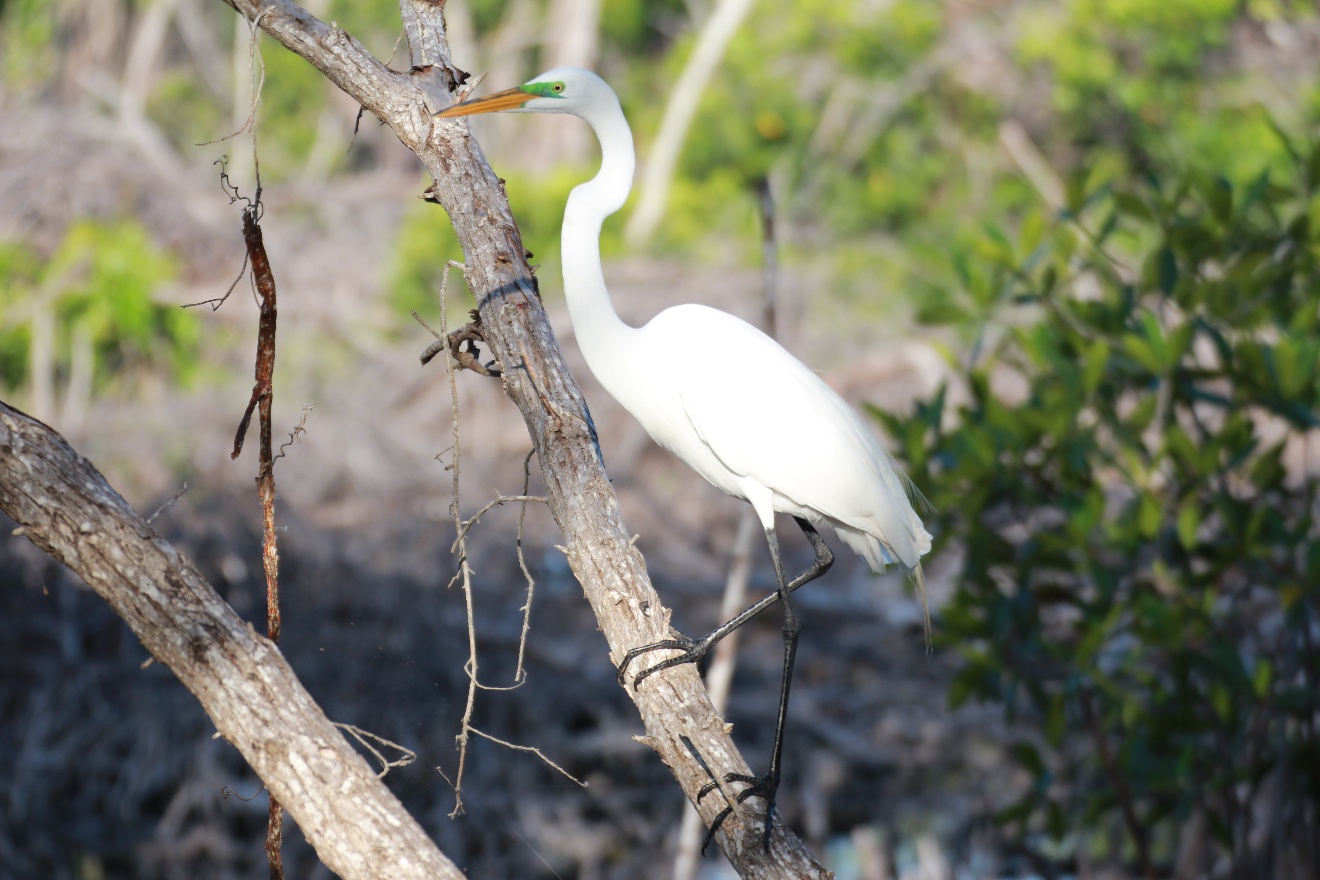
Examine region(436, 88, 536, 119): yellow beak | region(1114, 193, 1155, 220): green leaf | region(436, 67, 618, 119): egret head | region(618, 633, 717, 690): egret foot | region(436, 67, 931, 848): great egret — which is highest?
region(1114, 193, 1155, 220): green leaf

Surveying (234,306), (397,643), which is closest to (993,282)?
(397,643)

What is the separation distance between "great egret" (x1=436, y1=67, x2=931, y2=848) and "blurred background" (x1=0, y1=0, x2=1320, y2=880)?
0.70m

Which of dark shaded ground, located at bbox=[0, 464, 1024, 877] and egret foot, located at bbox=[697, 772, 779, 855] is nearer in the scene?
egret foot, located at bbox=[697, 772, 779, 855]

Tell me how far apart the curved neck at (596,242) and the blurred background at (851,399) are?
692 mm

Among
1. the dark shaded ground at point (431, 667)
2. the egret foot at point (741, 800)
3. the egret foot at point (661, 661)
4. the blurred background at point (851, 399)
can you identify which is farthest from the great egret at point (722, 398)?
the dark shaded ground at point (431, 667)

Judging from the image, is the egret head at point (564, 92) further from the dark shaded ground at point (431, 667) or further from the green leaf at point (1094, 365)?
the dark shaded ground at point (431, 667)

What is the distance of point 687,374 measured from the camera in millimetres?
2674

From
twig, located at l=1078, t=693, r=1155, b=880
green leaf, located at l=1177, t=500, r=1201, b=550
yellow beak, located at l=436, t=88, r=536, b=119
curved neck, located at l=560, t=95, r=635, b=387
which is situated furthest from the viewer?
twig, located at l=1078, t=693, r=1155, b=880

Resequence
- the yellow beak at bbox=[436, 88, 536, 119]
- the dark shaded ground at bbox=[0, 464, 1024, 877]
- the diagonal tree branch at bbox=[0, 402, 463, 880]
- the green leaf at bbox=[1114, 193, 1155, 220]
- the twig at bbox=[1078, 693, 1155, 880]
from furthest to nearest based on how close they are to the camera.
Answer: the dark shaded ground at bbox=[0, 464, 1024, 877]
the twig at bbox=[1078, 693, 1155, 880]
the green leaf at bbox=[1114, 193, 1155, 220]
the yellow beak at bbox=[436, 88, 536, 119]
the diagonal tree branch at bbox=[0, 402, 463, 880]

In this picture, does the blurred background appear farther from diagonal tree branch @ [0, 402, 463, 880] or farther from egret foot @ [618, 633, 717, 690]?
egret foot @ [618, 633, 717, 690]

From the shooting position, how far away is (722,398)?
2656 millimetres

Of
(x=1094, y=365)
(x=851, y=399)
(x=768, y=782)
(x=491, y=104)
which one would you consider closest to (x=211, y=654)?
(x=768, y=782)

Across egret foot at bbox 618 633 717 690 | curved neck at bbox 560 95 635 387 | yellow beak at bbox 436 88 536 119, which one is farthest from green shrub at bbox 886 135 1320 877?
yellow beak at bbox 436 88 536 119

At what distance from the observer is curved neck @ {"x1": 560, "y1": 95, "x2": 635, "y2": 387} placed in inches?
100
